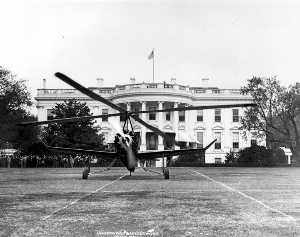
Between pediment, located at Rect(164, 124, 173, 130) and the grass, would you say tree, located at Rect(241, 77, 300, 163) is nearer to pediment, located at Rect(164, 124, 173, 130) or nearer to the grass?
pediment, located at Rect(164, 124, 173, 130)

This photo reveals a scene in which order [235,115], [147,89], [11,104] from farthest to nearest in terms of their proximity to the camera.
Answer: [235,115], [147,89], [11,104]

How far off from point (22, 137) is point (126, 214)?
54167mm

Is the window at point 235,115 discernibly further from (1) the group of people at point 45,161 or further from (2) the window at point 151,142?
(1) the group of people at point 45,161

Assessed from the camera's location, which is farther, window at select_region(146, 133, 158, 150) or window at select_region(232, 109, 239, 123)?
window at select_region(232, 109, 239, 123)

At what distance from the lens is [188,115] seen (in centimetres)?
8000

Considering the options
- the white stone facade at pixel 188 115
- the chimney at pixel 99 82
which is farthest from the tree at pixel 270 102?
the chimney at pixel 99 82

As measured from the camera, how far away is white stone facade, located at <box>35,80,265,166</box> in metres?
75.6

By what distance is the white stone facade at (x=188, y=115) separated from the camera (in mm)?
75625

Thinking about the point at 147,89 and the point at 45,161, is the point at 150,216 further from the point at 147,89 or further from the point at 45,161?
the point at 147,89

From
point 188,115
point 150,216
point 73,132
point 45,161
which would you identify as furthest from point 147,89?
point 150,216

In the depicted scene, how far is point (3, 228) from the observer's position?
6961 mm

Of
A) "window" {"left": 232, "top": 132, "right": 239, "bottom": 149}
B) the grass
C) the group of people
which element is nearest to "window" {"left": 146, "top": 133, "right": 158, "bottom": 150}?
"window" {"left": 232, "top": 132, "right": 239, "bottom": 149}

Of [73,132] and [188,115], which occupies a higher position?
[188,115]

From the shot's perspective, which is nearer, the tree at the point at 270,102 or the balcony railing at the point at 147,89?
the tree at the point at 270,102
